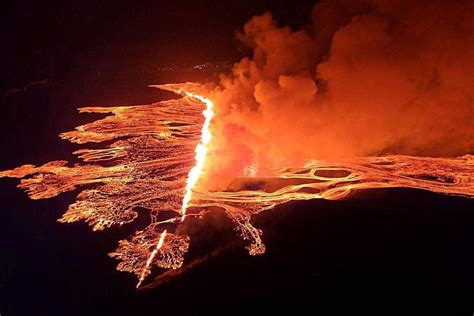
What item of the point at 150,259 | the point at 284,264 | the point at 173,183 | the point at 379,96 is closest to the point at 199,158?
the point at 173,183

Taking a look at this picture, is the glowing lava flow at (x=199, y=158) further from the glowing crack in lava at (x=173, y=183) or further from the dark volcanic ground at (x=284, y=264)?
the dark volcanic ground at (x=284, y=264)

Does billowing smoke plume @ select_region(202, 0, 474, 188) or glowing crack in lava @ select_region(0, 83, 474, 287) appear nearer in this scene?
glowing crack in lava @ select_region(0, 83, 474, 287)

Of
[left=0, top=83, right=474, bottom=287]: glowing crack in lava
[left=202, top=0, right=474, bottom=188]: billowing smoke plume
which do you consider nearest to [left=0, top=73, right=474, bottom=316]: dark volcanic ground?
[left=0, top=83, right=474, bottom=287]: glowing crack in lava

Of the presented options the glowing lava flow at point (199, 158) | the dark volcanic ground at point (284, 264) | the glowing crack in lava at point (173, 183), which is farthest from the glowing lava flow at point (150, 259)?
the glowing lava flow at point (199, 158)

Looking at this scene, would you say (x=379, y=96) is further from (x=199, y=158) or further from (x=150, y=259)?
(x=150, y=259)

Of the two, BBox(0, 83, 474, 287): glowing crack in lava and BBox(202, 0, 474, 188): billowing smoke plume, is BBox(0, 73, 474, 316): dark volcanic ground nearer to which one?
BBox(0, 83, 474, 287): glowing crack in lava

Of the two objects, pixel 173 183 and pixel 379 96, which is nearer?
pixel 173 183

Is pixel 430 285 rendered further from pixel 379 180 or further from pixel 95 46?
pixel 95 46
